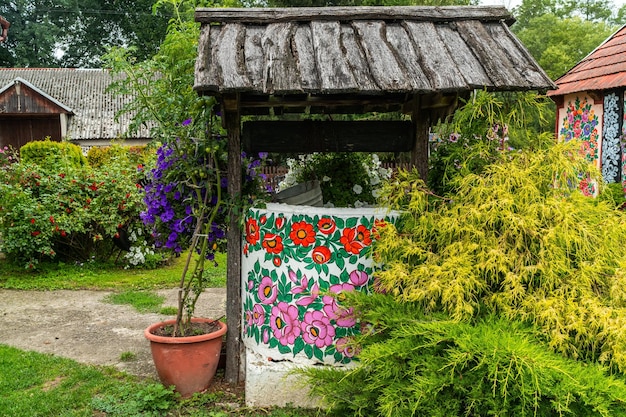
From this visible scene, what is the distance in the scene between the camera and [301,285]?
404 cm

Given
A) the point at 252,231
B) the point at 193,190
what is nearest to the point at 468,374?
the point at 252,231

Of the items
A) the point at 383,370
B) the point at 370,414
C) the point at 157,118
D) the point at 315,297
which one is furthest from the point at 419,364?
the point at 157,118

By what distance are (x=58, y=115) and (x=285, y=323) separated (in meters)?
25.6

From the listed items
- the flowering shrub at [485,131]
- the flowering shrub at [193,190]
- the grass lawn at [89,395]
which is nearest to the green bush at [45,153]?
the grass lawn at [89,395]

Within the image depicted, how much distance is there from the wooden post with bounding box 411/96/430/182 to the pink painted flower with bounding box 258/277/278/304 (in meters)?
1.34

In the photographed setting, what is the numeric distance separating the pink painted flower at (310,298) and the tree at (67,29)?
35991mm

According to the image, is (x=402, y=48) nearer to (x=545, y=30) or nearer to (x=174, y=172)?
(x=174, y=172)

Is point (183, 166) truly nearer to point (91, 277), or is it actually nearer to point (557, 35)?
point (91, 277)

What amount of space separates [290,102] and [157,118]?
1.10 meters

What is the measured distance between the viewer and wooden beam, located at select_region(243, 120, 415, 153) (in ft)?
14.0

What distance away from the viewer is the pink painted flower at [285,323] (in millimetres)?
4078

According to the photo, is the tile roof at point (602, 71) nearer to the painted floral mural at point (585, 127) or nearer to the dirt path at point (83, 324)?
the painted floral mural at point (585, 127)

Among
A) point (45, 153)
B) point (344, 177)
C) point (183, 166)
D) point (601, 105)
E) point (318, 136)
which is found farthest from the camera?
point (45, 153)

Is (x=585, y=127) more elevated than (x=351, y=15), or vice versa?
(x=351, y=15)
